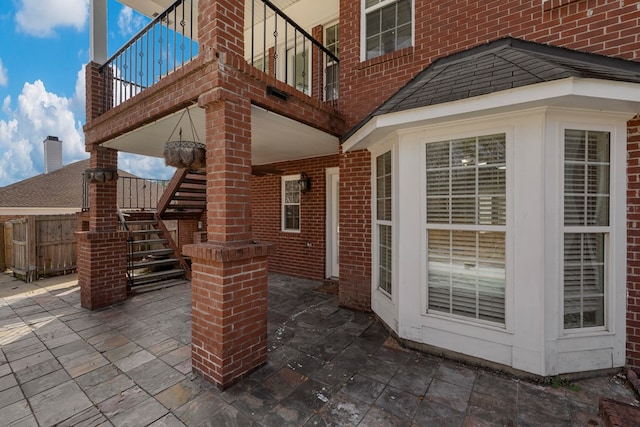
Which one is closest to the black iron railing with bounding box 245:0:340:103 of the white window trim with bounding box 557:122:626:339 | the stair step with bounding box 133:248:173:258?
the white window trim with bounding box 557:122:626:339

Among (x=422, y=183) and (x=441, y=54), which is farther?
(x=441, y=54)

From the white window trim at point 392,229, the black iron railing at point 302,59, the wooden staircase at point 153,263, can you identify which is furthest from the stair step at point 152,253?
the white window trim at point 392,229

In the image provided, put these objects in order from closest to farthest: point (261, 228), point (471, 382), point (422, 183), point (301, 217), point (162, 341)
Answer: point (471, 382) < point (422, 183) < point (162, 341) < point (301, 217) < point (261, 228)

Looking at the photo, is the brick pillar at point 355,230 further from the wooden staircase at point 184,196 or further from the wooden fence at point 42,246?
the wooden fence at point 42,246

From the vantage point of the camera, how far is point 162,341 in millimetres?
3535

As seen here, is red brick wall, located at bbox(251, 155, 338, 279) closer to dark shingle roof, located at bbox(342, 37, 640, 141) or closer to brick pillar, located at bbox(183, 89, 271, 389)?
dark shingle roof, located at bbox(342, 37, 640, 141)

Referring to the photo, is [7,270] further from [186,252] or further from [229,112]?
[229,112]

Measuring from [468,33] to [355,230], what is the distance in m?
3.17

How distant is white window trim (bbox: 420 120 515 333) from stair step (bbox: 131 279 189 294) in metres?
5.43

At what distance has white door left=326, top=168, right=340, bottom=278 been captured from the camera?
6.28 meters

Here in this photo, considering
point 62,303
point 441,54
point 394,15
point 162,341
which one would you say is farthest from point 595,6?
point 62,303

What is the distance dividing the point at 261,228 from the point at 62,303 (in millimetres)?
4250

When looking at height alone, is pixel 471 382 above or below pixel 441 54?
below

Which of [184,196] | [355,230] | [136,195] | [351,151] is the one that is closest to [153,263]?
[184,196]
